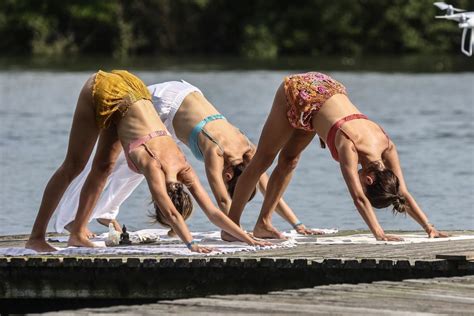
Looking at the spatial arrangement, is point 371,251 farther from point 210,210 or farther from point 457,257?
point 210,210

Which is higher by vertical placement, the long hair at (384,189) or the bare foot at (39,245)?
the long hair at (384,189)

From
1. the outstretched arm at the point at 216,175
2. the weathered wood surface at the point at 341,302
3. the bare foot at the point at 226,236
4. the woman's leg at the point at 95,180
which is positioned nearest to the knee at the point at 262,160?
the outstretched arm at the point at 216,175

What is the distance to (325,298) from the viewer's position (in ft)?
30.5

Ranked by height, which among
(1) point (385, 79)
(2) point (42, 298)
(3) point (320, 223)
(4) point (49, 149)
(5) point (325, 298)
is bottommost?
(1) point (385, 79)

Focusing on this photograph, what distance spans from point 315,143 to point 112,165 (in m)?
15.6

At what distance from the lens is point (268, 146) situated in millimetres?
11898

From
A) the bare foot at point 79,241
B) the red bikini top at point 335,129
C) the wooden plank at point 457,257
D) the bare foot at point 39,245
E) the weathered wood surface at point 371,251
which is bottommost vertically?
the bare foot at point 79,241

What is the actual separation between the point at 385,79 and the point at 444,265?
3298 centimetres

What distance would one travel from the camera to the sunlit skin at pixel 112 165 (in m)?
11.0

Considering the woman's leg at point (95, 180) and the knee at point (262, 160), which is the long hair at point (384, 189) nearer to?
the knee at point (262, 160)

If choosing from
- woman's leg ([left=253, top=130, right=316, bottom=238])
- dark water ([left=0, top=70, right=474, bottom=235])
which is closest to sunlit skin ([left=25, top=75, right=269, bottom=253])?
woman's leg ([left=253, top=130, right=316, bottom=238])

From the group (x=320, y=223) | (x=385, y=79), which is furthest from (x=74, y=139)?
(x=385, y=79)

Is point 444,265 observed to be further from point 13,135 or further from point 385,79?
point 385,79

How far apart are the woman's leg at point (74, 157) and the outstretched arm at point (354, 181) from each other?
1881mm
